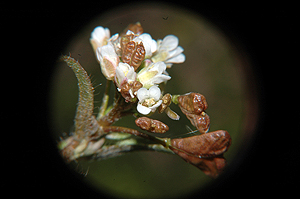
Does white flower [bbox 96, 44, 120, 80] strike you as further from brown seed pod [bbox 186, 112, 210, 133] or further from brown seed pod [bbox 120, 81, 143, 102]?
brown seed pod [bbox 186, 112, 210, 133]

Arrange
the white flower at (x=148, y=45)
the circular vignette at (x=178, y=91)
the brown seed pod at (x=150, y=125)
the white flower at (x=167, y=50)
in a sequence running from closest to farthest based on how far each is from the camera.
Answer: the brown seed pod at (x=150, y=125) → the white flower at (x=148, y=45) → the white flower at (x=167, y=50) → the circular vignette at (x=178, y=91)

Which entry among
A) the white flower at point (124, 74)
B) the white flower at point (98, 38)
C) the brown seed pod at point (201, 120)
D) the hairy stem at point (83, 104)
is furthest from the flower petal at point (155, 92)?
the white flower at point (98, 38)

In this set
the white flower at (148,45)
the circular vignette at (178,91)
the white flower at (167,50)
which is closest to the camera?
the white flower at (148,45)

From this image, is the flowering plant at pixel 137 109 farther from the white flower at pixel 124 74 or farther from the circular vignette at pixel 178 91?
the circular vignette at pixel 178 91

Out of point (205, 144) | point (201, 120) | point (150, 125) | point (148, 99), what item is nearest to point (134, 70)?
point (148, 99)

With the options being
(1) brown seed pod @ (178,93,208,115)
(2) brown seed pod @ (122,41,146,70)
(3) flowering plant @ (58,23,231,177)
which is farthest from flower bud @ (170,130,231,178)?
(2) brown seed pod @ (122,41,146,70)
